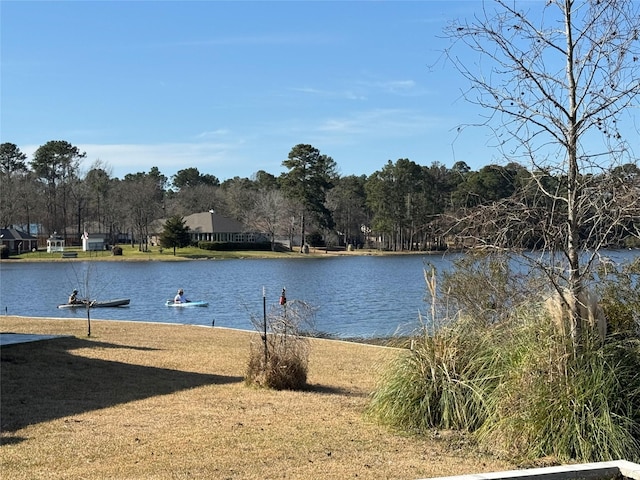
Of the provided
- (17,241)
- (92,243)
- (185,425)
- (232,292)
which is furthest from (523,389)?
(17,241)

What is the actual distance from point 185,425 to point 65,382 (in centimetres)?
352

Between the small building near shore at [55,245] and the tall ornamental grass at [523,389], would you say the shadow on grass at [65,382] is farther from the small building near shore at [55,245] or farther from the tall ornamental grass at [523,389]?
the small building near shore at [55,245]

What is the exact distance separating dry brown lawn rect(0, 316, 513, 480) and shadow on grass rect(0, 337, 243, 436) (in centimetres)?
2

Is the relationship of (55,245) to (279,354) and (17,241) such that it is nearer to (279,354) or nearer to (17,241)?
(17,241)

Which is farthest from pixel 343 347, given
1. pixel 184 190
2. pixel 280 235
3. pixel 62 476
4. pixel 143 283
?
pixel 184 190

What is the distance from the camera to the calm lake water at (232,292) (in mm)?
27844

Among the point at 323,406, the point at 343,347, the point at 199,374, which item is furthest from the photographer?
the point at 343,347

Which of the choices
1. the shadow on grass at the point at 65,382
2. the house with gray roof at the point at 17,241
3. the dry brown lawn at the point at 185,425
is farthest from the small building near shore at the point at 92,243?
the shadow on grass at the point at 65,382

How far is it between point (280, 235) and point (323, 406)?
8652 centimetres

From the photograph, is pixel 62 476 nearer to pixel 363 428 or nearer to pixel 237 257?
pixel 363 428

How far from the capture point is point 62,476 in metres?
5.82

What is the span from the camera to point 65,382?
10445 mm

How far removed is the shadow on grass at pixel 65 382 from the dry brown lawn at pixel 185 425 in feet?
0.06

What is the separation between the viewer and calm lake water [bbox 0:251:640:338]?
27844mm
